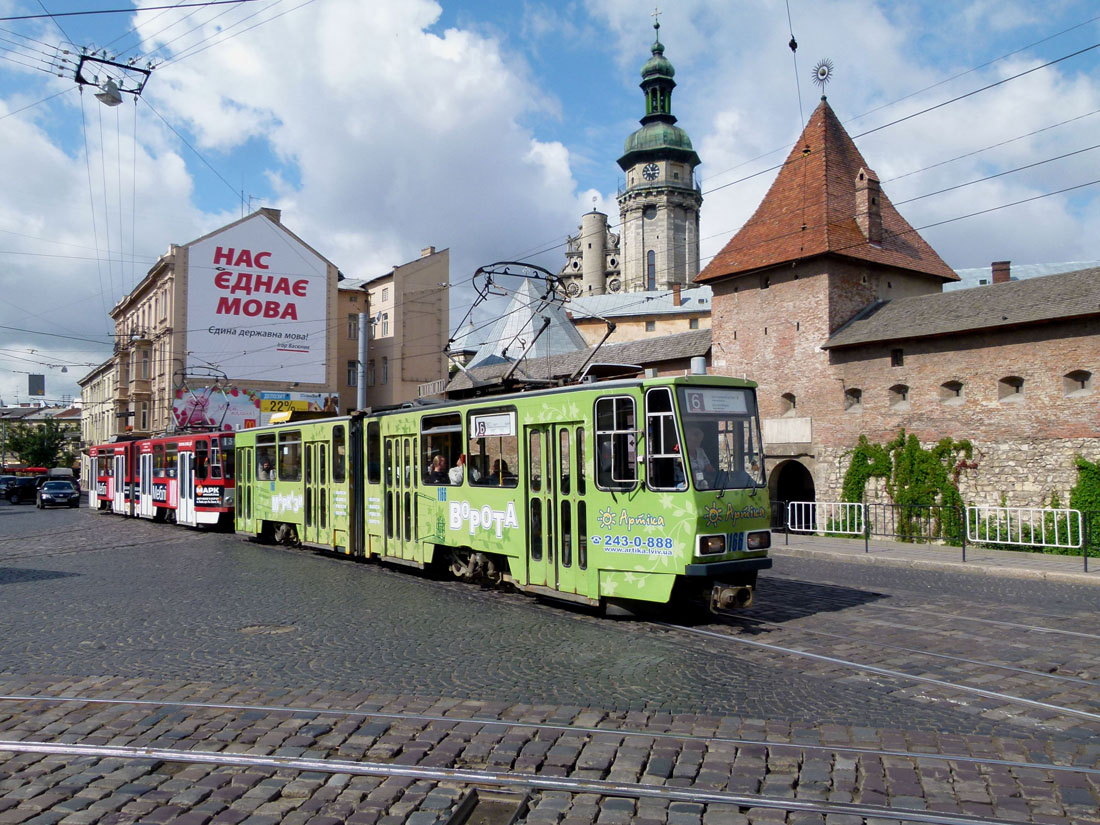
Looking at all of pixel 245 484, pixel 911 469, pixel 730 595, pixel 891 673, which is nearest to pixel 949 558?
pixel 911 469

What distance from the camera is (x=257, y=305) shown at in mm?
51000

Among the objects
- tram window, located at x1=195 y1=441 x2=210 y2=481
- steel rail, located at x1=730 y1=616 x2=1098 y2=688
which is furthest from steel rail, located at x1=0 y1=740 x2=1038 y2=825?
tram window, located at x1=195 y1=441 x2=210 y2=481

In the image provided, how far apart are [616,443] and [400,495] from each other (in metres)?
5.89

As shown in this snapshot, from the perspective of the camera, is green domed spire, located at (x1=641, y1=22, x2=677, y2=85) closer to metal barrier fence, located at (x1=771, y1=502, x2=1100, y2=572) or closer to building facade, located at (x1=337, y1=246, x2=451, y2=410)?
building facade, located at (x1=337, y1=246, x2=451, y2=410)

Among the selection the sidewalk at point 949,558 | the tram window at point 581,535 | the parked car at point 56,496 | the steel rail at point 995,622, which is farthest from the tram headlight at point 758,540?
the parked car at point 56,496

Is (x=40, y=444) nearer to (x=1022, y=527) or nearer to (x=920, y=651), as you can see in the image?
(x=1022, y=527)

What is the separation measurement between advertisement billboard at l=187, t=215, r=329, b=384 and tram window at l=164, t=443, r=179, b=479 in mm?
20895

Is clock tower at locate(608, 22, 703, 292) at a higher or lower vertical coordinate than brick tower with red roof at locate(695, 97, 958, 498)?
higher

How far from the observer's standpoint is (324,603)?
11859 mm

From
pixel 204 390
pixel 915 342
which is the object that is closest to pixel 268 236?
pixel 204 390

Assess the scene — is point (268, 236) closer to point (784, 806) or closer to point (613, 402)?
point (613, 402)

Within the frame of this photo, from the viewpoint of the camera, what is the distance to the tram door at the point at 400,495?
14.6 metres

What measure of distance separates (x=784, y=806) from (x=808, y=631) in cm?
523

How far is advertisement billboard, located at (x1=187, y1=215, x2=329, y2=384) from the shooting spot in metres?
49.5
